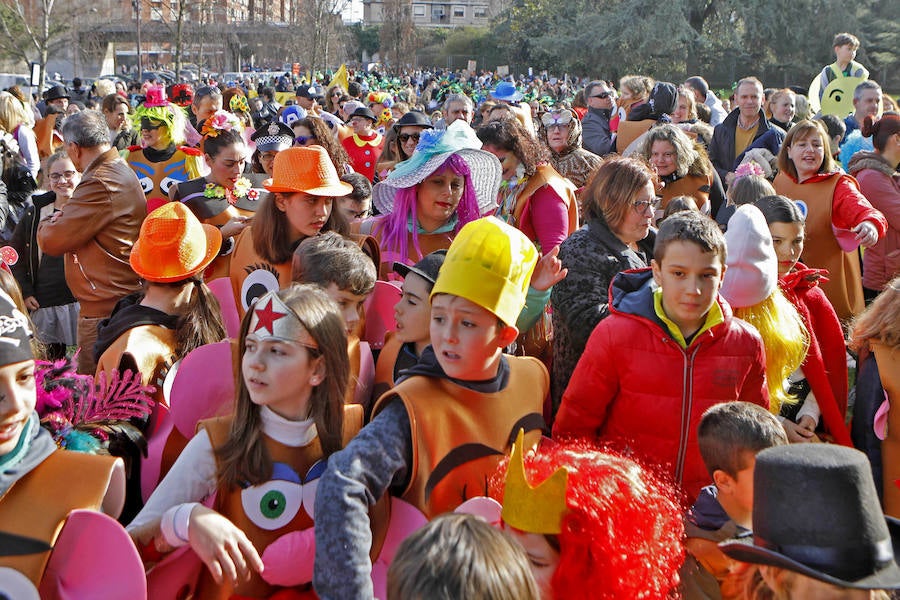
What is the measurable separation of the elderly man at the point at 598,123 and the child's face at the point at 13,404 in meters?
7.79

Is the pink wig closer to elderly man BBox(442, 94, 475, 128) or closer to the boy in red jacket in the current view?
the boy in red jacket

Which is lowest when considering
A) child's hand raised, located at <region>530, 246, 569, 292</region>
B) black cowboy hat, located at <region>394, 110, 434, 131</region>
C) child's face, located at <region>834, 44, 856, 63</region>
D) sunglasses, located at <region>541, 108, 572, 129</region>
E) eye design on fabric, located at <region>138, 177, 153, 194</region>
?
eye design on fabric, located at <region>138, 177, 153, 194</region>

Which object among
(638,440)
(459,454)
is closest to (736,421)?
(638,440)


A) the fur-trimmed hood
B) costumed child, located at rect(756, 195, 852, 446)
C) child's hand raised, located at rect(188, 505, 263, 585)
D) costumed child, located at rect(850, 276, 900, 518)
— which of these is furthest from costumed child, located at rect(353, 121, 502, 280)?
the fur-trimmed hood

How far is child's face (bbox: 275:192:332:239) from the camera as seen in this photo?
465cm

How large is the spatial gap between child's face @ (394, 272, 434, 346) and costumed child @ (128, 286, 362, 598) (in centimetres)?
57

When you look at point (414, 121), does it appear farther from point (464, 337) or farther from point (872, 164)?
point (464, 337)

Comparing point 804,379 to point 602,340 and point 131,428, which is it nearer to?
point 602,340

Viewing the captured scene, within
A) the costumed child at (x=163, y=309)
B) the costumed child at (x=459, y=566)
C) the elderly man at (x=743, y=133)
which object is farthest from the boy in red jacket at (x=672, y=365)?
the elderly man at (x=743, y=133)

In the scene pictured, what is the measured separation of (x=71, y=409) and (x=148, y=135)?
517 centimetres

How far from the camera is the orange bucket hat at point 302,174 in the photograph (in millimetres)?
4633

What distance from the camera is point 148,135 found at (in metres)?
7.79

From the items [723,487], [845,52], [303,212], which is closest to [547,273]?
[723,487]

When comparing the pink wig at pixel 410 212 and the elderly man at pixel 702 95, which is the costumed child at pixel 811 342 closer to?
the pink wig at pixel 410 212
